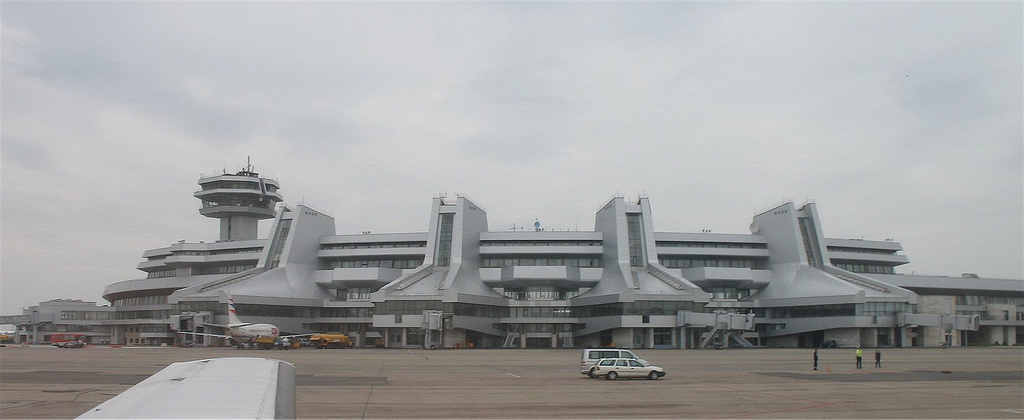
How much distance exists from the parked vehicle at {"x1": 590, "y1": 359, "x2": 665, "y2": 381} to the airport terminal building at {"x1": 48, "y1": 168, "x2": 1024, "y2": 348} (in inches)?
2111

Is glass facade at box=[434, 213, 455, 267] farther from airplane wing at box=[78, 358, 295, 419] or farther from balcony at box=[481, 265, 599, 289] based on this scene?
airplane wing at box=[78, 358, 295, 419]

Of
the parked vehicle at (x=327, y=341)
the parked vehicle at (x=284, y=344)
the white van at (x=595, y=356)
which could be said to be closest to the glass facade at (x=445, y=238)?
the parked vehicle at (x=327, y=341)

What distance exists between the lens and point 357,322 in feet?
372

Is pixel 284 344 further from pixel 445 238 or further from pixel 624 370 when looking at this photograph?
pixel 624 370

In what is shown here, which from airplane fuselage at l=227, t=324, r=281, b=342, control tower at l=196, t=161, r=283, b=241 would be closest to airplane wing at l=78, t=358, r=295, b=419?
airplane fuselage at l=227, t=324, r=281, b=342

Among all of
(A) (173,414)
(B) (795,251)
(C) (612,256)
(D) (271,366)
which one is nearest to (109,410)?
(A) (173,414)

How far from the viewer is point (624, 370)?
41.4 metres

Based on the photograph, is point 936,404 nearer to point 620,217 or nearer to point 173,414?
point 173,414

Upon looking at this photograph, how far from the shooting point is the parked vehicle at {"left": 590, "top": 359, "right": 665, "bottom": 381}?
41406mm

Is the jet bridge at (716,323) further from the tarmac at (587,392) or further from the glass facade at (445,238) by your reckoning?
the tarmac at (587,392)

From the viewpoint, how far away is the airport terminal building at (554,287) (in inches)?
3831

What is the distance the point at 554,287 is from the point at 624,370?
7124 cm

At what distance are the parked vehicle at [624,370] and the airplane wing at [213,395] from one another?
3333cm

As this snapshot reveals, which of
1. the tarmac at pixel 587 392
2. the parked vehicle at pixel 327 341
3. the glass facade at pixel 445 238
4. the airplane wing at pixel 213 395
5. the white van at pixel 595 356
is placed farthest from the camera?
the glass facade at pixel 445 238
